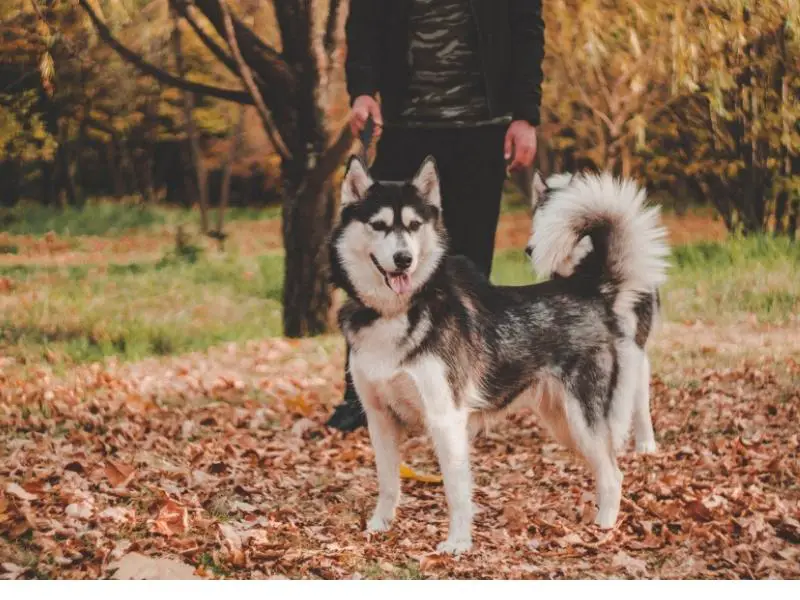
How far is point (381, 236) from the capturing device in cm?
283

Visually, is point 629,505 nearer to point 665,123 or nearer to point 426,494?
point 426,494

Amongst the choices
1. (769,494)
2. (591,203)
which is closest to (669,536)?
(769,494)

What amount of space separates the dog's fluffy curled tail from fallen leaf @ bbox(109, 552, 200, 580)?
1443mm

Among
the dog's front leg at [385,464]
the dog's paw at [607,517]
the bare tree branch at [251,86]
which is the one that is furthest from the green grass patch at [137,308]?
the dog's paw at [607,517]

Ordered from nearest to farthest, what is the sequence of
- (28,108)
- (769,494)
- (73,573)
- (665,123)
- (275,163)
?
(73,573)
(769,494)
(28,108)
(665,123)
(275,163)

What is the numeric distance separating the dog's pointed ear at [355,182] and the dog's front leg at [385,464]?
63cm

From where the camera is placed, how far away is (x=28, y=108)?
12.7 ft

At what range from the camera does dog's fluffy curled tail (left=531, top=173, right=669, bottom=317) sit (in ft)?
10.2

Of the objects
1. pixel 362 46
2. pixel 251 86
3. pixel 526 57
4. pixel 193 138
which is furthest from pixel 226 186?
pixel 526 57

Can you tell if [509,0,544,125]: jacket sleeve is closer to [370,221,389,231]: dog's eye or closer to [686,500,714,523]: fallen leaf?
[370,221,389,231]: dog's eye

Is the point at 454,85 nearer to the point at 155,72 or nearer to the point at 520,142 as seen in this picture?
the point at 520,142

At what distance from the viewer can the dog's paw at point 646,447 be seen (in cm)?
363

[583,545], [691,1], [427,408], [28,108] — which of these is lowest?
[583,545]

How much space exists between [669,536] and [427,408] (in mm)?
845
